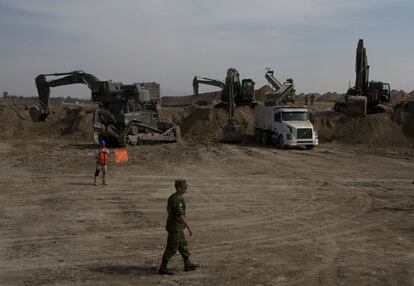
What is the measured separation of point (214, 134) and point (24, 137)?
14.3m

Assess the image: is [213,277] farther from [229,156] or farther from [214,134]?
[214,134]

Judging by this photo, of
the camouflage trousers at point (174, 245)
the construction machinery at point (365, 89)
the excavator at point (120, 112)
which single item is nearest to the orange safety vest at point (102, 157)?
the camouflage trousers at point (174, 245)

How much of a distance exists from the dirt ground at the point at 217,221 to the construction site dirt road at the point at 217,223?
3cm

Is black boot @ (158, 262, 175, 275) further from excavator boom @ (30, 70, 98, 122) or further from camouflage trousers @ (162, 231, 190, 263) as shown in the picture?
excavator boom @ (30, 70, 98, 122)

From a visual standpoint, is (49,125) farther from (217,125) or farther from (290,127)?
(290,127)

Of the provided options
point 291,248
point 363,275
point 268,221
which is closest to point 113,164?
point 268,221

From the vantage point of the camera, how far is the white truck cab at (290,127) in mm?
31531

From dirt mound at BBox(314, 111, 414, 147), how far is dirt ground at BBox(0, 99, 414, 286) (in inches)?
409

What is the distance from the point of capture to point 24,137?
42.1 meters

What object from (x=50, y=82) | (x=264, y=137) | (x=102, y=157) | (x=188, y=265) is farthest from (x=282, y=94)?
(x=188, y=265)

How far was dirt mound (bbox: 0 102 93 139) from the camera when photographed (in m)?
42.7

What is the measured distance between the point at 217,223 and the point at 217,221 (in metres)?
0.22

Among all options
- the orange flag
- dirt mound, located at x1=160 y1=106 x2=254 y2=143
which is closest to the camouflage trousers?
the orange flag

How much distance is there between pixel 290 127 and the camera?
103ft
